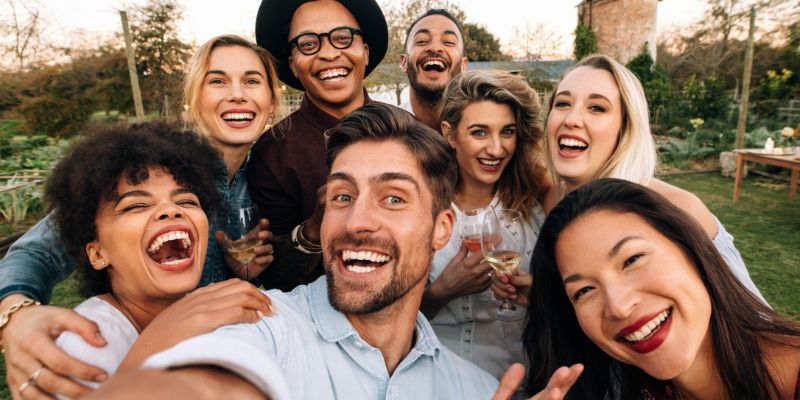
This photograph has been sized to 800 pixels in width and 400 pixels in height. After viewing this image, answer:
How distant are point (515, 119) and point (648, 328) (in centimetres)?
189

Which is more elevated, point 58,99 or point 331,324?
point 58,99

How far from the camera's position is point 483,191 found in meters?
3.49

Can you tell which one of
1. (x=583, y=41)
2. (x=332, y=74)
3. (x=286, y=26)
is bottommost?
(x=332, y=74)

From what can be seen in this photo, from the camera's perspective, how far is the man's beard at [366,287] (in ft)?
6.76

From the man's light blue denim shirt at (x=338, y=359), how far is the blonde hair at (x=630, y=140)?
165cm

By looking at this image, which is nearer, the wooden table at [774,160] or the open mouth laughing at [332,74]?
the open mouth laughing at [332,74]

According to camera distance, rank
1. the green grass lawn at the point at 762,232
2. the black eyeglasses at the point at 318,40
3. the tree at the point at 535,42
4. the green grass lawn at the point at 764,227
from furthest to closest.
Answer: the tree at the point at 535,42, the green grass lawn at the point at 764,227, the green grass lawn at the point at 762,232, the black eyeglasses at the point at 318,40

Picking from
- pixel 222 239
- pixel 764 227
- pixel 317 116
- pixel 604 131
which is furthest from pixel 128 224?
pixel 764 227

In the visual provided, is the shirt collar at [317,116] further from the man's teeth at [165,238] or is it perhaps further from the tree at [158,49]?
the tree at [158,49]

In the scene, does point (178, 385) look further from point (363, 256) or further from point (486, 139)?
point (486, 139)

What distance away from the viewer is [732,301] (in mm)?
2033

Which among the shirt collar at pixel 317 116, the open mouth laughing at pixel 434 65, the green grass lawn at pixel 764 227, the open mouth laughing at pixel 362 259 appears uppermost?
the open mouth laughing at pixel 434 65

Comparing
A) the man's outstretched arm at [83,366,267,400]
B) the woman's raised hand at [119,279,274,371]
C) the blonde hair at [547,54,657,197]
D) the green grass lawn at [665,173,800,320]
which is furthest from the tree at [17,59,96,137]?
the green grass lawn at [665,173,800,320]

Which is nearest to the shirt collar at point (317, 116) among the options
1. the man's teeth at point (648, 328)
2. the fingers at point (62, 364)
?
the fingers at point (62, 364)
